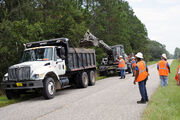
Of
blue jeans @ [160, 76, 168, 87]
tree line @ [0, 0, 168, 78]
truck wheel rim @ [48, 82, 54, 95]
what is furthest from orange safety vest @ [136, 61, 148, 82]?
tree line @ [0, 0, 168, 78]

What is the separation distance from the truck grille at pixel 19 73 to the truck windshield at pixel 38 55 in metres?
1.30

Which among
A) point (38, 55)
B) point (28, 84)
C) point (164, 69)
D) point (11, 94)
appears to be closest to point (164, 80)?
point (164, 69)

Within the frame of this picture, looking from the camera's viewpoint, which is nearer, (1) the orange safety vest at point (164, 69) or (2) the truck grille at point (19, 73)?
(2) the truck grille at point (19, 73)

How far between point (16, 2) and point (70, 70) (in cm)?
1007

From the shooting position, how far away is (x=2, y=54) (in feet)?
44.7

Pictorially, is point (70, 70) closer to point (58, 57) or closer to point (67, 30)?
point (58, 57)

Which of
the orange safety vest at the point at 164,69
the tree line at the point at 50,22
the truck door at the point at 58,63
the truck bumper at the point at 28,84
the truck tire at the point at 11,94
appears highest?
the tree line at the point at 50,22

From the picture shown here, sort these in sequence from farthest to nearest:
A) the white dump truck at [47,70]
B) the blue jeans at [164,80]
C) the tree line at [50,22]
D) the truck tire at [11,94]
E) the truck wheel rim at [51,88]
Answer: the tree line at [50,22], the blue jeans at [164,80], the truck tire at [11,94], the truck wheel rim at [51,88], the white dump truck at [47,70]

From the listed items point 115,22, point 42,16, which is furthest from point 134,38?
point 42,16

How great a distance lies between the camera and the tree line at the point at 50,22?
13609mm

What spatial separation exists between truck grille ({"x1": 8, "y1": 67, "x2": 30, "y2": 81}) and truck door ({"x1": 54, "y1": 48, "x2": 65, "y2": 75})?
1656mm

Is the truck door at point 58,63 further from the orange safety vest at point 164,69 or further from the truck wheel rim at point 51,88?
the orange safety vest at point 164,69

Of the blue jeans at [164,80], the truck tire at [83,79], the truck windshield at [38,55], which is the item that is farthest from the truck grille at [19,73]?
the blue jeans at [164,80]

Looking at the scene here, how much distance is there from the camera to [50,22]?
59.1 ft
